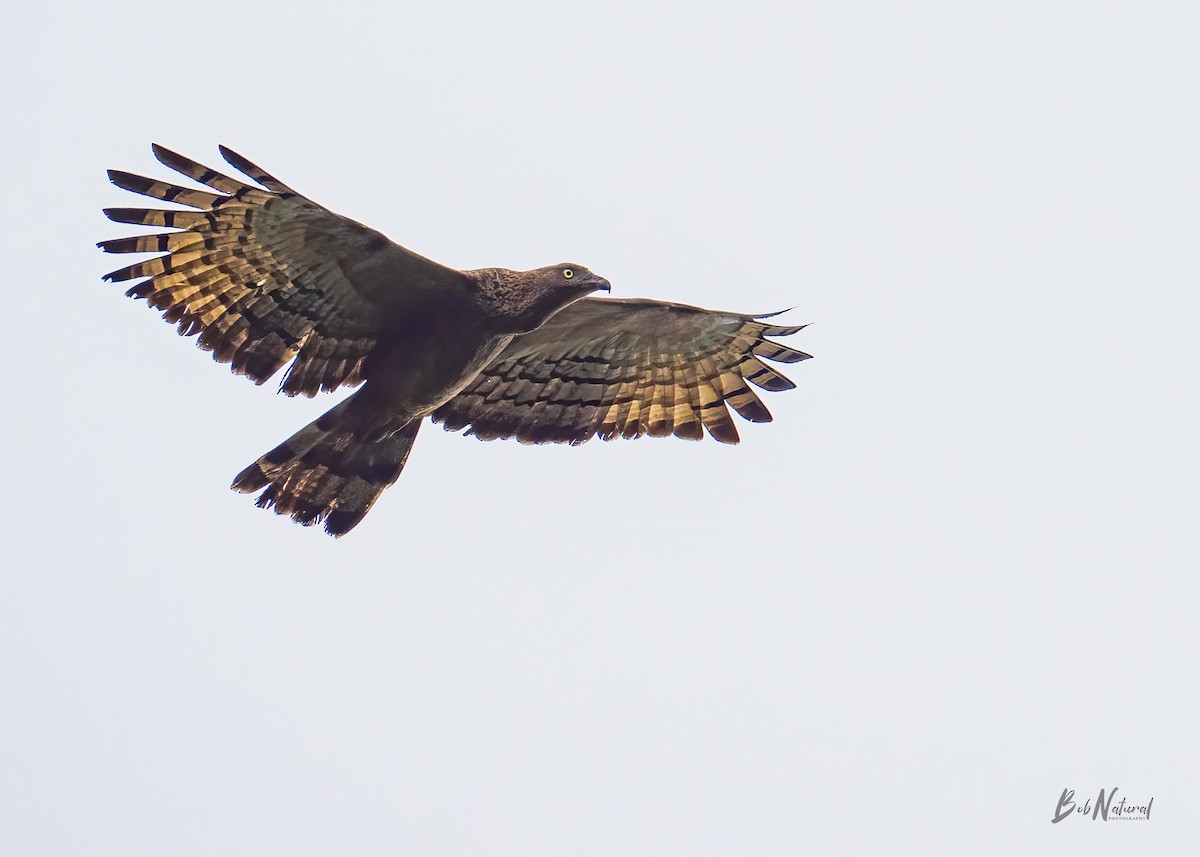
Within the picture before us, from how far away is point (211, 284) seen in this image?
437 inches

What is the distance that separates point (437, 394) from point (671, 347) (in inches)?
89.3

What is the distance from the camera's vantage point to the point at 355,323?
11.5m

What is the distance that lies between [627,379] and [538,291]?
1966 millimetres

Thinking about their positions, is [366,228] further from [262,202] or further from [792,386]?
[792,386]

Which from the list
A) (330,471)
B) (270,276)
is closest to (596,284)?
(270,276)

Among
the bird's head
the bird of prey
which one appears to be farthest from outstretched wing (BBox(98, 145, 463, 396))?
the bird's head

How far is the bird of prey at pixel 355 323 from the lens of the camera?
35.7 feet

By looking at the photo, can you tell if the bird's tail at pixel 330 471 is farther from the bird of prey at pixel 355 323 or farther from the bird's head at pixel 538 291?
the bird's head at pixel 538 291

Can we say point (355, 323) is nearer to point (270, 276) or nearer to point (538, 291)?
point (270, 276)

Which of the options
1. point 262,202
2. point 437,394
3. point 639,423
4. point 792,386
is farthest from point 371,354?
point 792,386

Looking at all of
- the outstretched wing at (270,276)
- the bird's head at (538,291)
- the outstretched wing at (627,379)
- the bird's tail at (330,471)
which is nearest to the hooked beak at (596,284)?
the bird's head at (538,291)

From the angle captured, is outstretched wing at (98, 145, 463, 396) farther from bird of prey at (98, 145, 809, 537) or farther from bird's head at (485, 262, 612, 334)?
bird's head at (485, 262, 612, 334)

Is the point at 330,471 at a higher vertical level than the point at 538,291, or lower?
lower

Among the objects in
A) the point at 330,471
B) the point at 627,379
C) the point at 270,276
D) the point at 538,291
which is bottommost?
the point at 330,471
